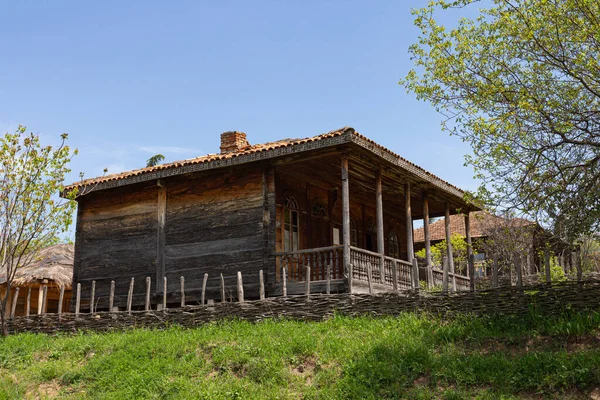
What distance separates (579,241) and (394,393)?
177 inches

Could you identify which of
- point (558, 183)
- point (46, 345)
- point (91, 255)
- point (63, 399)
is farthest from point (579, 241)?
point (91, 255)

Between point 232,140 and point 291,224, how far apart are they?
2989mm

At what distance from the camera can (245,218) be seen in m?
15.2

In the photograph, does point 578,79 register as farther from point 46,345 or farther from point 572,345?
point 46,345

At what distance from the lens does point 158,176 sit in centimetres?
1584

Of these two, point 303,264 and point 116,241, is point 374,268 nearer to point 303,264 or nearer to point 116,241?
point 303,264

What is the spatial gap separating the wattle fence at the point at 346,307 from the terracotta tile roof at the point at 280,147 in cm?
326

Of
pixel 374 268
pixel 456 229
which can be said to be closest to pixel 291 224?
pixel 374 268

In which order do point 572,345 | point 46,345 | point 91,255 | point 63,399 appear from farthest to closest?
point 91,255 < point 46,345 < point 63,399 < point 572,345

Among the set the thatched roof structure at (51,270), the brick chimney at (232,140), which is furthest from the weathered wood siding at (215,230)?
the thatched roof structure at (51,270)

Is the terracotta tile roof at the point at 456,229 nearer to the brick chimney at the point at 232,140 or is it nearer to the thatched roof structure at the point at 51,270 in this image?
the brick chimney at the point at 232,140

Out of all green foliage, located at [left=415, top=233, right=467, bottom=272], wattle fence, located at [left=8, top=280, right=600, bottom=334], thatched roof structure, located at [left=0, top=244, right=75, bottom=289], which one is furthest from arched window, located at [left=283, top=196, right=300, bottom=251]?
green foliage, located at [left=415, top=233, right=467, bottom=272]

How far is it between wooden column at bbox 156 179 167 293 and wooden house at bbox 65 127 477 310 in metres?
0.02

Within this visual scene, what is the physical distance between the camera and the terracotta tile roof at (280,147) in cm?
1352
